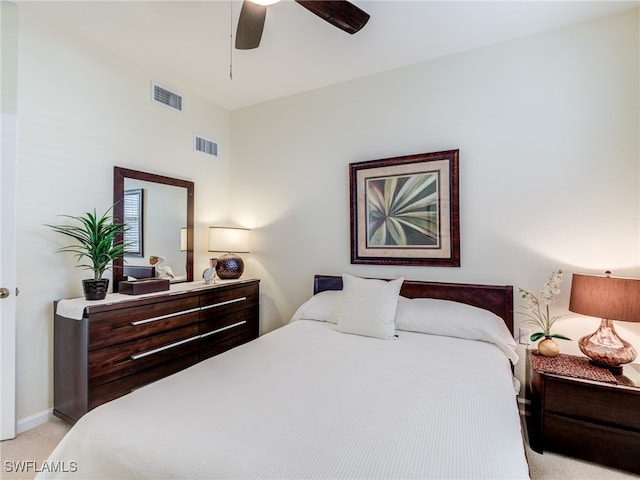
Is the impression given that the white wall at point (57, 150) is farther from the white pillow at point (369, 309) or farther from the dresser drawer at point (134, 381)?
the white pillow at point (369, 309)

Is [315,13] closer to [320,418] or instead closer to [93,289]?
[320,418]

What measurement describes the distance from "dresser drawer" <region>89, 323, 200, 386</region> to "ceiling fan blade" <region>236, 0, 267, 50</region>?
6.99 feet

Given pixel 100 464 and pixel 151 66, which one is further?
pixel 151 66

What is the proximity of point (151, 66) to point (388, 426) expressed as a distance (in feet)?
10.8

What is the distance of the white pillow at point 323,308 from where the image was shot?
8.45 ft

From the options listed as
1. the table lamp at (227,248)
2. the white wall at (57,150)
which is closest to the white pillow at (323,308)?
the table lamp at (227,248)

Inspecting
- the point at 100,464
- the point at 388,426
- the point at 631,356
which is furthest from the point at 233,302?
the point at 631,356

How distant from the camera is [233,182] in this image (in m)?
3.81

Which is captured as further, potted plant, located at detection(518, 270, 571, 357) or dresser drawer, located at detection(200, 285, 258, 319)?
dresser drawer, located at detection(200, 285, 258, 319)

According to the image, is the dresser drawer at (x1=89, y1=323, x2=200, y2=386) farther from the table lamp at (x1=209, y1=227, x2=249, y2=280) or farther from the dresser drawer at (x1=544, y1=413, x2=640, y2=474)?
the dresser drawer at (x1=544, y1=413, x2=640, y2=474)

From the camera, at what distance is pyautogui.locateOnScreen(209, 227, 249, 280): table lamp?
3318 mm

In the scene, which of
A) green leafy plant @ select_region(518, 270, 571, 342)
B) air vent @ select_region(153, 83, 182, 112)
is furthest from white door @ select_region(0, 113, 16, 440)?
green leafy plant @ select_region(518, 270, 571, 342)

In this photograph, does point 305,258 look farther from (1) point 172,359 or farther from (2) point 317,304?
(1) point 172,359

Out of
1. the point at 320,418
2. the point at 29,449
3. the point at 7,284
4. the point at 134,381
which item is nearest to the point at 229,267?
the point at 134,381
